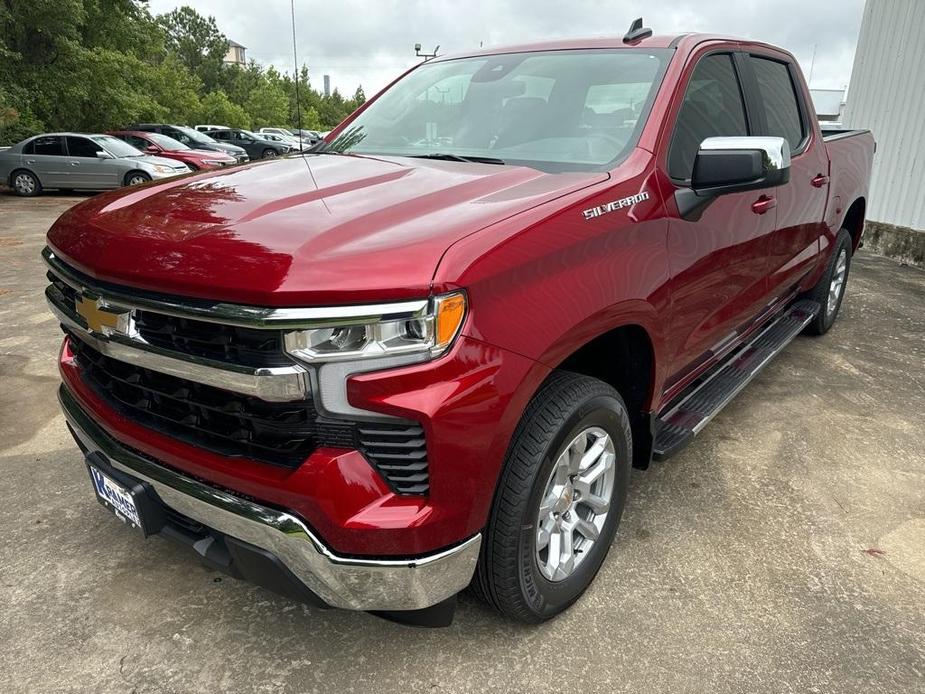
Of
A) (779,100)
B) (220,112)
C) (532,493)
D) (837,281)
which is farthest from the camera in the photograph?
(220,112)

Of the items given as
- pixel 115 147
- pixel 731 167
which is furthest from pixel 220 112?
pixel 731 167

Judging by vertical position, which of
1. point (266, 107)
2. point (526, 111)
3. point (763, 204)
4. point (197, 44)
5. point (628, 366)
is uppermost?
point (197, 44)

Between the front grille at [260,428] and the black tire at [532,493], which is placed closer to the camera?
the front grille at [260,428]

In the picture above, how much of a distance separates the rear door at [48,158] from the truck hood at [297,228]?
1549 centimetres

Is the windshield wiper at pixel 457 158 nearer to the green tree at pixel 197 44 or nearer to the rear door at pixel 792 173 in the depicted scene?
the rear door at pixel 792 173

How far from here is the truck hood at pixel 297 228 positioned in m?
1.62

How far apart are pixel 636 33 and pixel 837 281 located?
3.20 m

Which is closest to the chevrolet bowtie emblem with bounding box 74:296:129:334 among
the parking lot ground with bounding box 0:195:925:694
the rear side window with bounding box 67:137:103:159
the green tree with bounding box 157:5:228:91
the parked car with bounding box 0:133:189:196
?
the parking lot ground with bounding box 0:195:925:694

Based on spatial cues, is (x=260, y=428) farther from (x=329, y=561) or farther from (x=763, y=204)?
(x=763, y=204)

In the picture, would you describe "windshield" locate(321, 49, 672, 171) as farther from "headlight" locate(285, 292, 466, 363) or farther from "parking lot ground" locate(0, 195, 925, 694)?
"parking lot ground" locate(0, 195, 925, 694)

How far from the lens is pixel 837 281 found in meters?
5.25

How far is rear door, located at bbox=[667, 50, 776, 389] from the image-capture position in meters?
2.56

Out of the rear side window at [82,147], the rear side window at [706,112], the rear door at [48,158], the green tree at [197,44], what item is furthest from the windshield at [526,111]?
the green tree at [197,44]

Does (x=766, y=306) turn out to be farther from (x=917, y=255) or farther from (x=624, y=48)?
(x=917, y=255)
